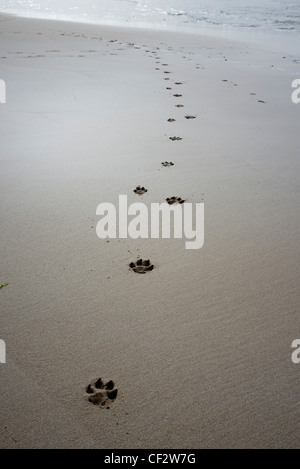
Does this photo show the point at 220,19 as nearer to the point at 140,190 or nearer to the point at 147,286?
the point at 140,190

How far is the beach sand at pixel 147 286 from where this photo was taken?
150 cm

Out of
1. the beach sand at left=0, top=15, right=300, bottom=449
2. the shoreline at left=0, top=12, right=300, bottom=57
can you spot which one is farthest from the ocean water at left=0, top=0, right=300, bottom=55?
the beach sand at left=0, top=15, right=300, bottom=449

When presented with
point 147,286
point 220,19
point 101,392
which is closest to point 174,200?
point 147,286

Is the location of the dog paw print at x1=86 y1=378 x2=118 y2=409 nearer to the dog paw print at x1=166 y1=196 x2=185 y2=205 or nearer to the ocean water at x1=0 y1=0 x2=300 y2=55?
the dog paw print at x1=166 y1=196 x2=185 y2=205

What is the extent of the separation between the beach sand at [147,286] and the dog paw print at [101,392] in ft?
0.10

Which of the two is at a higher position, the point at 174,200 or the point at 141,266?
the point at 174,200

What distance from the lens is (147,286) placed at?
6.94 feet

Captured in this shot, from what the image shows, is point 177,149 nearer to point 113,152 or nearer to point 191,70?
point 113,152

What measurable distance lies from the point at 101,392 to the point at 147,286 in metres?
0.73

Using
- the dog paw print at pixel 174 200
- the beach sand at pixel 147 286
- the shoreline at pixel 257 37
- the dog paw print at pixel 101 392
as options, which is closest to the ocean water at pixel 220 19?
the shoreline at pixel 257 37

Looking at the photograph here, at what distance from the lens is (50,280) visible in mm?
2115

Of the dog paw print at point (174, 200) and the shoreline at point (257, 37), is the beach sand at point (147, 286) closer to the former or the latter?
the dog paw print at point (174, 200)

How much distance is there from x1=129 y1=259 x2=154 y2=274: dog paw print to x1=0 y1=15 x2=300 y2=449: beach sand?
0.14 feet
